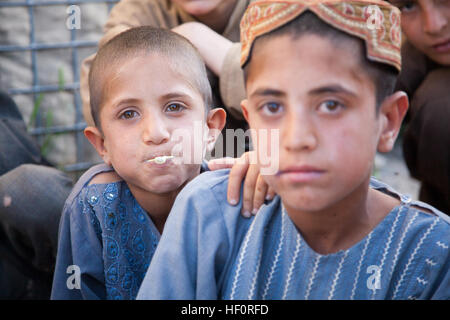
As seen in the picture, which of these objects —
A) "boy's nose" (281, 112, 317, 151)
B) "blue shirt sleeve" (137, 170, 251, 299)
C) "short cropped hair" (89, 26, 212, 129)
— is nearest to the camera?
"boy's nose" (281, 112, 317, 151)

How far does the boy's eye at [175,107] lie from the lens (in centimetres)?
153

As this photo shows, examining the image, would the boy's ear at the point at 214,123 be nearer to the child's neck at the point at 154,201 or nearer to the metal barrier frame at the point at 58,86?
the child's neck at the point at 154,201

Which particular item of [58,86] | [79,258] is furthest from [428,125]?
[58,86]

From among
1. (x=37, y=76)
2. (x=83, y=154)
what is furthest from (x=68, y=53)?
(x=83, y=154)

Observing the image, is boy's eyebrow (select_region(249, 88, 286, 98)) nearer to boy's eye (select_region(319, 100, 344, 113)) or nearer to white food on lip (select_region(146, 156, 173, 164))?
boy's eye (select_region(319, 100, 344, 113))

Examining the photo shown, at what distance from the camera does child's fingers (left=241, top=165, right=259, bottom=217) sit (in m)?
1.28

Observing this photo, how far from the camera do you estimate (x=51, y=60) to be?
9.92ft

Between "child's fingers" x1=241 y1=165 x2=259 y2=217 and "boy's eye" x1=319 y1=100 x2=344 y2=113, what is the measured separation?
307 mm

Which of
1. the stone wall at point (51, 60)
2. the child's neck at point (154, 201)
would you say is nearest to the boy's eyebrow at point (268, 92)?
the child's neck at point (154, 201)

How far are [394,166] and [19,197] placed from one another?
9.01 ft

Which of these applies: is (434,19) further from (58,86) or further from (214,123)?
(58,86)

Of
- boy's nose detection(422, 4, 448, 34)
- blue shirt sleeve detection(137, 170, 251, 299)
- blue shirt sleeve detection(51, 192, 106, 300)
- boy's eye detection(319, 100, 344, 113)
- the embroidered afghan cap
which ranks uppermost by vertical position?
the embroidered afghan cap

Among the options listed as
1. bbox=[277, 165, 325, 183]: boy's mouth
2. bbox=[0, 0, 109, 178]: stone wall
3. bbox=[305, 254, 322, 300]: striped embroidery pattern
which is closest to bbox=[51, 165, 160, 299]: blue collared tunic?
bbox=[305, 254, 322, 300]: striped embroidery pattern

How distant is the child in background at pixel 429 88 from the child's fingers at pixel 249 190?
101cm
